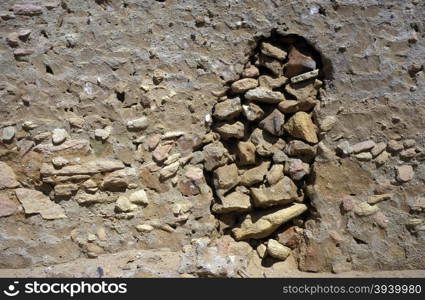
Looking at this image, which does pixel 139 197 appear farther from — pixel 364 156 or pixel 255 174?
pixel 364 156

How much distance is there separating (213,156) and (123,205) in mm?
532

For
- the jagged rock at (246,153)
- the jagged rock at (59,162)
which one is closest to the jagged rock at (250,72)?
Answer: the jagged rock at (246,153)

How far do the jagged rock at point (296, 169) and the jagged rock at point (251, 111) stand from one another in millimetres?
298

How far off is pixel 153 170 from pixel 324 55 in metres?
1.08

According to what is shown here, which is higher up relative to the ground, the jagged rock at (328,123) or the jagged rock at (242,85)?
the jagged rock at (242,85)

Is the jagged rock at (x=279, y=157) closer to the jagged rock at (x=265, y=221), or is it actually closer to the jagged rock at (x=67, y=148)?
the jagged rock at (x=265, y=221)

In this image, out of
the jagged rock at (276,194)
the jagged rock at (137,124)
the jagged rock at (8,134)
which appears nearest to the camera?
the jagged rock at (8,134)

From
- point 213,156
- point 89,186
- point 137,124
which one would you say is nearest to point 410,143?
point 213,156

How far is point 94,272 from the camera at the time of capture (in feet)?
8.41

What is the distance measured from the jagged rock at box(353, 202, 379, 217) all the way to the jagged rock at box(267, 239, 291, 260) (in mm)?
420

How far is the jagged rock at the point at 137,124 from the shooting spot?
2707mm

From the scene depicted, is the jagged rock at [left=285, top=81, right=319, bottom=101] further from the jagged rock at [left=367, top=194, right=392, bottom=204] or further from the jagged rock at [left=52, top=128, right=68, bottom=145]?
the jagged rock at [left=52, top=128, right=68, bottom=145]

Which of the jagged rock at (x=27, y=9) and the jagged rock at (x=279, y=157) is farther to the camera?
the jagged rock at (x=279, y=157)

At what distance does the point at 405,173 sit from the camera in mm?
2785
